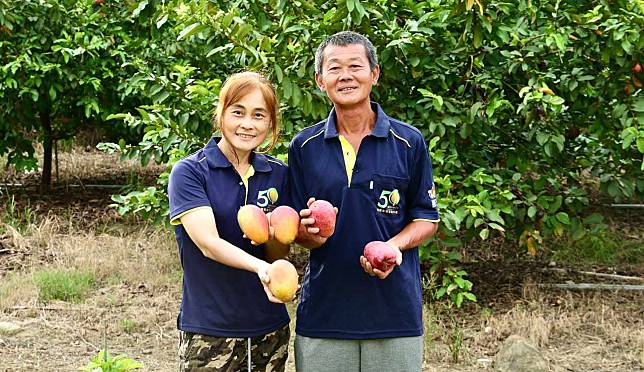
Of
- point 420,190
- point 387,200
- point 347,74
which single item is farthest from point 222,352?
point 347,74

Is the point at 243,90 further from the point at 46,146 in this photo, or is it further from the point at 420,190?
the point at 46,146

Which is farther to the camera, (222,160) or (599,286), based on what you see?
(599,286)

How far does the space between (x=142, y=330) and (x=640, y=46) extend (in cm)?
325

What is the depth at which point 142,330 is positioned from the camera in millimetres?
5098

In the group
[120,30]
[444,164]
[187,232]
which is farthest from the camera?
[120,30]

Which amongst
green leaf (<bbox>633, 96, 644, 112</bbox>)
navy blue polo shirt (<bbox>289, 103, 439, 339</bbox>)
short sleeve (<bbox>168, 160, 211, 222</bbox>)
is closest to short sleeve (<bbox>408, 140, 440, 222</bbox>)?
navy blue polo shirt (<bbox>289, 103, 439, 339</bbox>)

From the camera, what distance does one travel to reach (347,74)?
2527 millimetres

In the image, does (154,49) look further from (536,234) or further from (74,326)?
(536,234)

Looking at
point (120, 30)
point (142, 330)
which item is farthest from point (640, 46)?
point (120, 30)

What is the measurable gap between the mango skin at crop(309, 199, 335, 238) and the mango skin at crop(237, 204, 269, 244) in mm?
142

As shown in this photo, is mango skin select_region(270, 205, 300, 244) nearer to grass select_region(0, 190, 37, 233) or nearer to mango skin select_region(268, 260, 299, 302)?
mango skin select_region(268, 260, 299, 302)

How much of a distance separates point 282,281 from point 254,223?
21 centimetres

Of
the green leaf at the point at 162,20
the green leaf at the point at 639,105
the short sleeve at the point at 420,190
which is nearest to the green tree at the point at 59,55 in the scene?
the green leaf at the point at 162,20

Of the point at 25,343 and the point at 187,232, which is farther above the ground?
the point at 187,232
